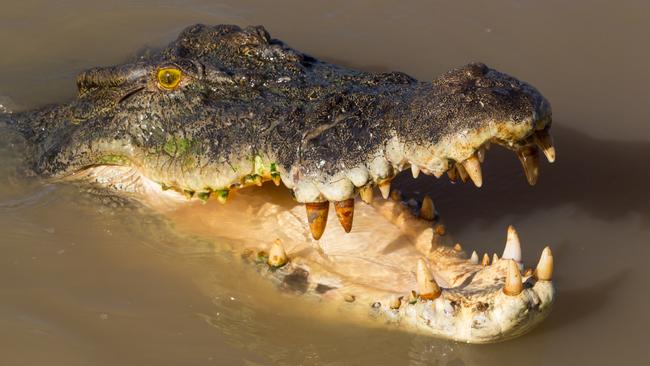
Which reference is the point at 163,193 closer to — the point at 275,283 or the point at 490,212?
the point at 275,283

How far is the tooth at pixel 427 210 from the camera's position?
4762mm

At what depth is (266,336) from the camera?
4500mm

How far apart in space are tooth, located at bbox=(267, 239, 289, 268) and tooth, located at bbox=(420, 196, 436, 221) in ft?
2.58

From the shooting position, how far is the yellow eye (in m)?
4.82

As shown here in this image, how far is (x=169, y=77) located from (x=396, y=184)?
5.23 ft

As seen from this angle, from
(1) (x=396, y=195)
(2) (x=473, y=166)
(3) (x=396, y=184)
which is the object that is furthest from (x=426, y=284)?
(3) (x=396, y=184)

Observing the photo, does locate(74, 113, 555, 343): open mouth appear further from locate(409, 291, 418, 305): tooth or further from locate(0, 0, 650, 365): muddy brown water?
locate(0, 0, 650, 365): muddy brown water

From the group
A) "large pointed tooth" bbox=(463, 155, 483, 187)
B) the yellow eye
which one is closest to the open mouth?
"large pointed tooth" bbox=(463, 155, 483, 187)

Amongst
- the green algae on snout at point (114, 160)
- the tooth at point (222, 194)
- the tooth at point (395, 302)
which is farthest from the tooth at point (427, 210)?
the green algae on snout at point (114, 160)

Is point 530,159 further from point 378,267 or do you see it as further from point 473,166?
point 378,267

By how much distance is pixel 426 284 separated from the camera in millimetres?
4086

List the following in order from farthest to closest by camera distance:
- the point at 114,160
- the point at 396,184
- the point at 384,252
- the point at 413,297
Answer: the point at 396,184, the point at 114,160, the point at 384,252, the point at 413,297

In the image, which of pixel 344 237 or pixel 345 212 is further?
pixel 344 237

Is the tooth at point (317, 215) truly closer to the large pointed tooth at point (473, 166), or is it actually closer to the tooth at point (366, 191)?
the tooth at point (366, 191)
